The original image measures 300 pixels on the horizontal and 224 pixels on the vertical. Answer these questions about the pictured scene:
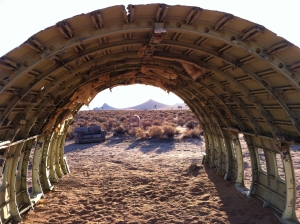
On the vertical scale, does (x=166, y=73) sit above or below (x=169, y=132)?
above

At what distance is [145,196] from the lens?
39.7 ft

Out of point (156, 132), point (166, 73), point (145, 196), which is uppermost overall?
point (166, 73)

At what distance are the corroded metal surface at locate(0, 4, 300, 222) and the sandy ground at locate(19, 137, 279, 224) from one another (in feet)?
2.50

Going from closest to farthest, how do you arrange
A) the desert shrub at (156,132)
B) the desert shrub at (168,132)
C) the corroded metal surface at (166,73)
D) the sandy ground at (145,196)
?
the corroded metal surface at (166,73) < the sandy ground at (145,196) < the desert shrub at (168,132) < the desert shrub at (156,132)

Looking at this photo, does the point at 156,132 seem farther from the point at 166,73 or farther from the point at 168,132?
the point at 166,73

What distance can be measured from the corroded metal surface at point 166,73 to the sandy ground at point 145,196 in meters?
0.76

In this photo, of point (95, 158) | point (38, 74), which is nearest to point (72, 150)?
point (95, 158)

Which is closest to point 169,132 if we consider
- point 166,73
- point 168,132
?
point 168,132

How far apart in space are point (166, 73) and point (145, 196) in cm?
522

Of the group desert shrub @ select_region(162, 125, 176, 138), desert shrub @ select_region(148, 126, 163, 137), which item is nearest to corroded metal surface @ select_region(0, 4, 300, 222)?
desert shrub @ select_region(162, 125, 176, 138)

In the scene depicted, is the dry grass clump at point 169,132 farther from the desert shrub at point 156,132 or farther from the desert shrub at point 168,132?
the desert shrub at point 156,132

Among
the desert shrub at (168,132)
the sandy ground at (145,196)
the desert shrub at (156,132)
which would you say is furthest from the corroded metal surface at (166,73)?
the desert shrub at (156,132)

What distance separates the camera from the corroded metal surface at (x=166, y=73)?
6293 millimetres

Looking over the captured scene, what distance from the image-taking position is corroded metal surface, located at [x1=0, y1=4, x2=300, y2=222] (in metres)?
6.29
